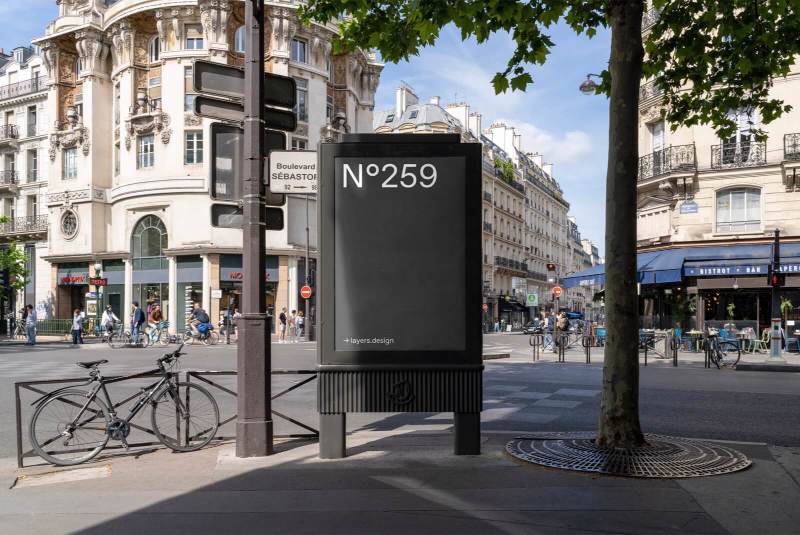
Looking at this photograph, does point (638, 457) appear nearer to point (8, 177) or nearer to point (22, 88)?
point (8, 177)

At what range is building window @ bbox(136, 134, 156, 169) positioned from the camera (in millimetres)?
38062

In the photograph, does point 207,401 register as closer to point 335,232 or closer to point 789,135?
point 335,232

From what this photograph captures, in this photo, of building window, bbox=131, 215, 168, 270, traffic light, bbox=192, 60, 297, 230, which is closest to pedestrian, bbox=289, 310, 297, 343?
building window, bbox=131, 215, 168, 270

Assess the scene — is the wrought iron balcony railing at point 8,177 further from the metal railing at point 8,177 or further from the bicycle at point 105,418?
the bicycle at point 105,418

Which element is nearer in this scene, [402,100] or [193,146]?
[193,146]

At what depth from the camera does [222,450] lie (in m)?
6.50

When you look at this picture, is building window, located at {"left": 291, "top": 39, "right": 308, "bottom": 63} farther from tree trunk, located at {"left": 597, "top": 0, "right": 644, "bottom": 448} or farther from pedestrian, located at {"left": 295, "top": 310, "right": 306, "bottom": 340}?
tree trunk, located at {"left": 597, "top": 0, "right": 644, "bottom": 448}

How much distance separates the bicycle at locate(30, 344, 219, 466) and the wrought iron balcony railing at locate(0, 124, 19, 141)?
50.3 meters

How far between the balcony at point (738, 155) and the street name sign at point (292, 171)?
74.9 feet

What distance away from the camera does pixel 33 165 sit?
1941 inches

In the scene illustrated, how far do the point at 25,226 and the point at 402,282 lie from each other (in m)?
49.5

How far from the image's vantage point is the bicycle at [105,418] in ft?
19.9

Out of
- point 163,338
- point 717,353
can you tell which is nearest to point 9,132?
point 163,338

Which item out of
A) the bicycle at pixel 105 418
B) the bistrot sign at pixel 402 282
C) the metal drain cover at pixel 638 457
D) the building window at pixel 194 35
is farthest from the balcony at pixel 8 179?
the metal drain cover at pixel 638 457
